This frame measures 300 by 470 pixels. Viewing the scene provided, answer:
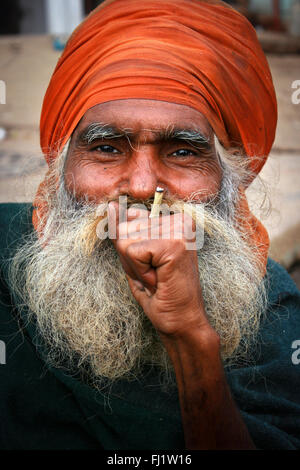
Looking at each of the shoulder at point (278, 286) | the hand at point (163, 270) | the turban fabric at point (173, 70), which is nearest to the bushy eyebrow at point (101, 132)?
the turban fabric at point (173, 70)

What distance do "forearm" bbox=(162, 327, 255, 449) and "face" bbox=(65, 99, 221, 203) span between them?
1.96ft

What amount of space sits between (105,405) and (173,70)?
1312 millimetres

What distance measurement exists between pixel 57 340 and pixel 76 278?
24 cm

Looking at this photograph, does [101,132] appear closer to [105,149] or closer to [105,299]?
[105,149]

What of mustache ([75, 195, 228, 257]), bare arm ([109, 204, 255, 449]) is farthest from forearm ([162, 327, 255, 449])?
mustache ([75, 195, 228, 257])

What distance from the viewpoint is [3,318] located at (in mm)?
2014

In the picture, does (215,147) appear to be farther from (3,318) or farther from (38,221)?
(3,318)

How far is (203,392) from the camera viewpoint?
1.57 m

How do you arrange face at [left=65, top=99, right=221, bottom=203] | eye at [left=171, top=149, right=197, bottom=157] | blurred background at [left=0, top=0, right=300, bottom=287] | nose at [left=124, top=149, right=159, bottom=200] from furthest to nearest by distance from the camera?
blurred background at [left=0, top=0, right=300, bottom=287], eye at [left=171, top=149, right=197, bottom=157], face at [left=65, top=99, right=221, bottom=203], nose at [left=124, top=149, right=159, bottom=200]

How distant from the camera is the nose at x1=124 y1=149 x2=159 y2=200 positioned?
5.82 feet

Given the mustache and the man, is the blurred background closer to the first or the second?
the man

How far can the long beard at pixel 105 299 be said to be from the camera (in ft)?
6.01

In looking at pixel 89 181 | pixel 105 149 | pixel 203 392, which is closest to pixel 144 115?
pixel 105 149

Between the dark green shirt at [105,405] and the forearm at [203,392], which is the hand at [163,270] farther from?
the dark green shirt at [105,405]
